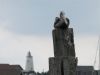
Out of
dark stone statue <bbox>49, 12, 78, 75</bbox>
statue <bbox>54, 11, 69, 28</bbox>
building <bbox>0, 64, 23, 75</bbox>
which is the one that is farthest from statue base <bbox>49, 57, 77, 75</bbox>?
building <bbox>0, 64, 23, 75</bbox>

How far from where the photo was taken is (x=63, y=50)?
16109mm

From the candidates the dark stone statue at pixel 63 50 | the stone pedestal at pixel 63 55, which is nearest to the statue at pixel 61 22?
the dark stone statue at pixel 63 50

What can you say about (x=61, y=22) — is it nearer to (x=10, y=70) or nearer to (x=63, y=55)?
(x=63, y=55)

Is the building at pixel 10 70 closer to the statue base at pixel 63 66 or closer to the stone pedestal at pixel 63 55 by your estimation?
the stone pedestal at pixel 63 55

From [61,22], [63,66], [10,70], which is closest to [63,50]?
[63,66]

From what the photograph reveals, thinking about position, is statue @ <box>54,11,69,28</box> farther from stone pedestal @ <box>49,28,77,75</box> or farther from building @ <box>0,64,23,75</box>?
building @ <box>0,64,23,75</box>

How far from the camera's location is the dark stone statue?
1595 cm

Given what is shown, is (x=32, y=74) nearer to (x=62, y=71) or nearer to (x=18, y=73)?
(x=18, y=73)

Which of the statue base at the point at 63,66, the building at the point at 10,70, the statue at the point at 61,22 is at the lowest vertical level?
the building at the point at 10,70

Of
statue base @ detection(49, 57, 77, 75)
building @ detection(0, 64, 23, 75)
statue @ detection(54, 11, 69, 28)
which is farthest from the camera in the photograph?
building @ detection(0, 64, 23, 75)

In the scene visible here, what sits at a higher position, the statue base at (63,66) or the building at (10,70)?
the statue base at (63,66)

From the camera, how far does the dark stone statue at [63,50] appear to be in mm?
15953

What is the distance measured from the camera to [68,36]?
1634 cm

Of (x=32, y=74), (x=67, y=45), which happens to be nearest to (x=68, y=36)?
(x=67, y=45)
